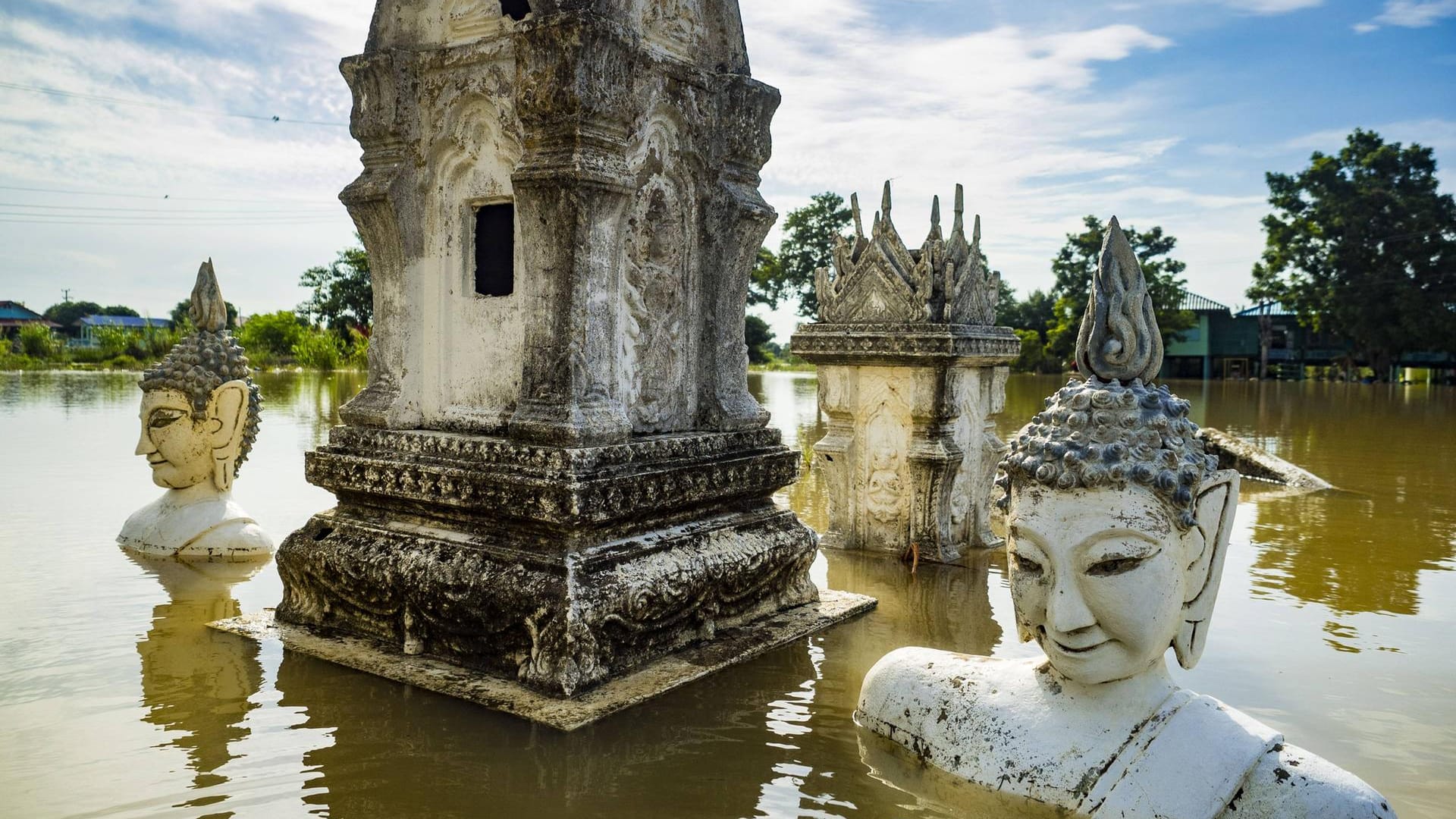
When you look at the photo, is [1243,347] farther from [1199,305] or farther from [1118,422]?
[1118,422]

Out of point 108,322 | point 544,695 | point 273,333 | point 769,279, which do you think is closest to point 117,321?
point 108,322

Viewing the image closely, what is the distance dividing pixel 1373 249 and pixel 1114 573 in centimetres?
3958

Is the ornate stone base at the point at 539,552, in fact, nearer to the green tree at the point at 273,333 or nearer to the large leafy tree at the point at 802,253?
the large leafy tree at the point at 802,253

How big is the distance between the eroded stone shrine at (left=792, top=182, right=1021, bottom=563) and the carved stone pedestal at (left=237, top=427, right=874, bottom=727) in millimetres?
1588

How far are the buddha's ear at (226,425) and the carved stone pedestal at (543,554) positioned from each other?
1877mm

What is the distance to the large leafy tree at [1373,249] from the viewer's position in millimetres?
33688

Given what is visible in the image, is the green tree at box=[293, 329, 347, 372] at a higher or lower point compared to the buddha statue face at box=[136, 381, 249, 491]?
higher

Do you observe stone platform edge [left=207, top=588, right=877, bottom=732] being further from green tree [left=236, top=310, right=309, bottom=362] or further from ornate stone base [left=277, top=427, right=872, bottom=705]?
green tree [left=236, top=310, right=309, bottom=362]

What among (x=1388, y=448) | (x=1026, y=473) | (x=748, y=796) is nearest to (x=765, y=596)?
(x=748, y=796)

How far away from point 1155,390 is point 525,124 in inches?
97.5

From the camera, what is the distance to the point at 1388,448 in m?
12.6

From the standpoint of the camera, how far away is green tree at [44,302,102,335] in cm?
6719

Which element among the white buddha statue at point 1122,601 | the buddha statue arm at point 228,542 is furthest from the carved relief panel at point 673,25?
the buddha statue arm at point 228,542

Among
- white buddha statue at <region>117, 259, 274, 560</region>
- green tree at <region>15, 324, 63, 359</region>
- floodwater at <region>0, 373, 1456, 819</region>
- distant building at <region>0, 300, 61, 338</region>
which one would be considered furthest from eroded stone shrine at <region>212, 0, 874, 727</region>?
distant building at <region>0, 300, 61, 338</region>
